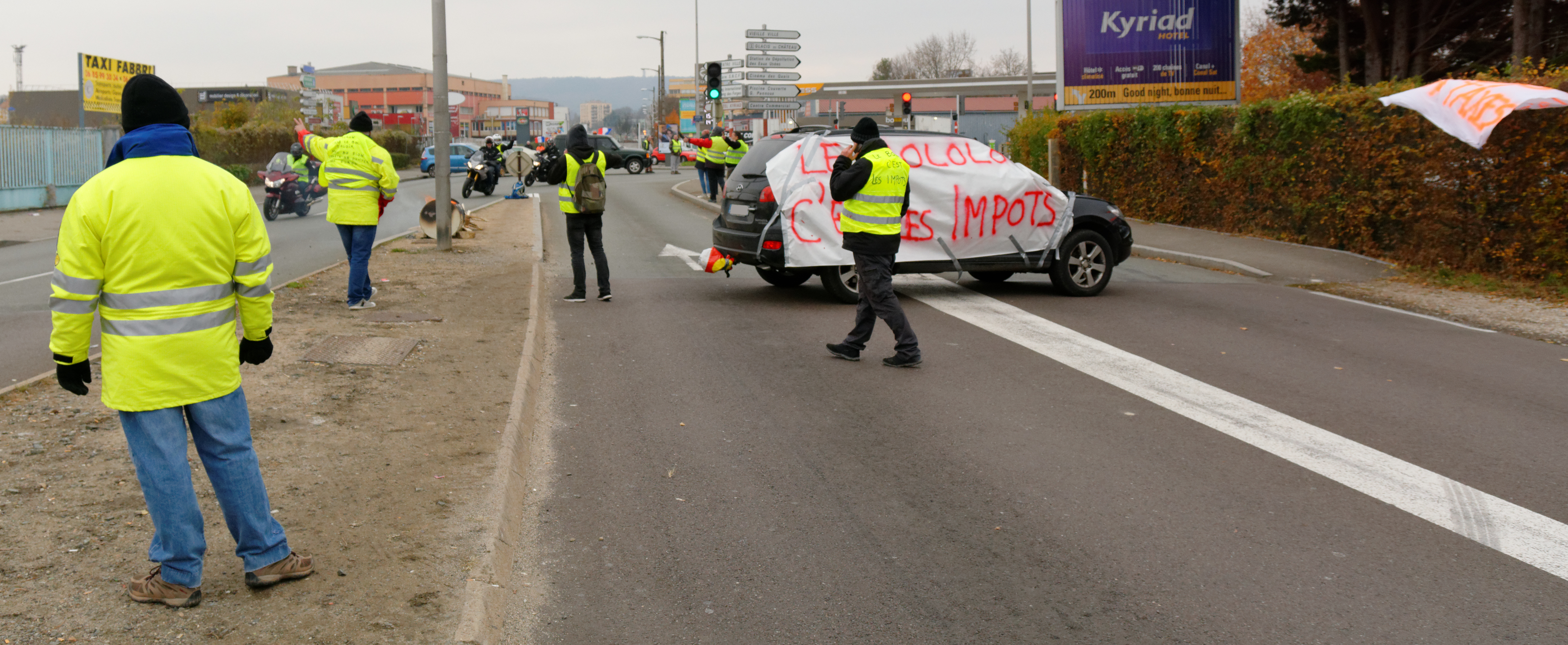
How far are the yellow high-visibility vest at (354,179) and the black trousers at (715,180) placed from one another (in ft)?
53.8

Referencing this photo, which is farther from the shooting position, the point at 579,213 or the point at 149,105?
the point at 579,213

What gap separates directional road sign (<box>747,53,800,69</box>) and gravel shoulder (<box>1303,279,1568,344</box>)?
56.1 feet

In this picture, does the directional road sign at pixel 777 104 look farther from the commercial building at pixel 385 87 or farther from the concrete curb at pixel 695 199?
the commercial building at pixel 385 87

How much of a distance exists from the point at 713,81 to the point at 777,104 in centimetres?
315

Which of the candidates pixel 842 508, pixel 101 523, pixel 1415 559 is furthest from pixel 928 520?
pixel 101 523

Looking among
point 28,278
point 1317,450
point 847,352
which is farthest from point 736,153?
point 1317,450

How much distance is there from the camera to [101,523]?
4672mm

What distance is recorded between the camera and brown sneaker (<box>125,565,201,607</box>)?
12.7 ft

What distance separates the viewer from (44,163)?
27.8 meters

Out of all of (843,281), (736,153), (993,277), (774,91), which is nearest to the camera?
(843,281)

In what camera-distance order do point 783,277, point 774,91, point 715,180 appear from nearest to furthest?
point 783,277
point 715,180
point 774,91

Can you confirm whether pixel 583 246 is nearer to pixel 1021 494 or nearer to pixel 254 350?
pixel 1021 494

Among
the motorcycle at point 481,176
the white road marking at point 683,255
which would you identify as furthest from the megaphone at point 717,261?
the motorcycle at point 481,176

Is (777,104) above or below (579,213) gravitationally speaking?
above
